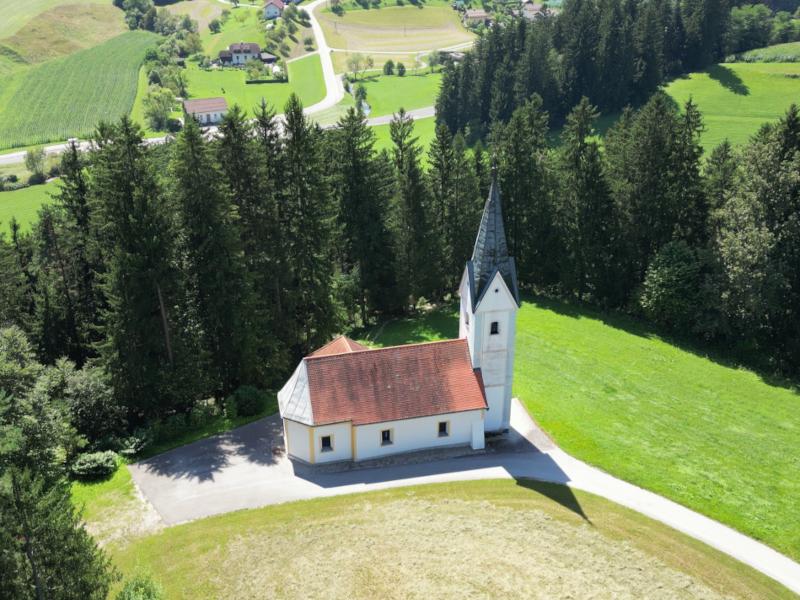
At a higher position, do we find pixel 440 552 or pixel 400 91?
pixel 400 91

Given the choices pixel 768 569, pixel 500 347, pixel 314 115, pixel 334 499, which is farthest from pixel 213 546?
pixel 314 115

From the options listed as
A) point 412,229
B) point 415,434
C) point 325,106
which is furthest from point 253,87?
point 415,434

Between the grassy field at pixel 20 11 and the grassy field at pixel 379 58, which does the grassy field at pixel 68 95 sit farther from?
the grassy field at pixel 379 58

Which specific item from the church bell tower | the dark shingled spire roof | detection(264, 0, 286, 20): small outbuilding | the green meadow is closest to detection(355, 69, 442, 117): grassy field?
the green meadow

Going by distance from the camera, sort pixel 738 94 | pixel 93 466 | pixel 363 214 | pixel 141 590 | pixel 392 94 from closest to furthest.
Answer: pixel 141 590 → pixel 93 466 → pixel 363 214 → pixel 738 94 → pixel 392 94

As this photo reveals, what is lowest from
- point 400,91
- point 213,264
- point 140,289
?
point 400,91

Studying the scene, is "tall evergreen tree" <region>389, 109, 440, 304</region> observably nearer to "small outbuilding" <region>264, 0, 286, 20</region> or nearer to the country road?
the country road

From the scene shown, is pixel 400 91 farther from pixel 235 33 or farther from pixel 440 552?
pixel 440 552
